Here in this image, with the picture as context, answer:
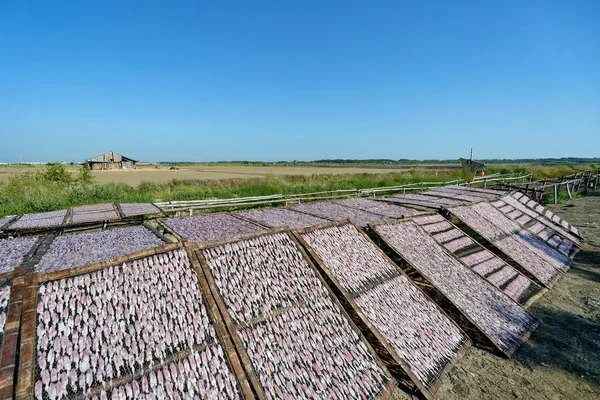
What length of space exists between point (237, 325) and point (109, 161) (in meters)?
63.1

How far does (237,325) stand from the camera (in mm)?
3117

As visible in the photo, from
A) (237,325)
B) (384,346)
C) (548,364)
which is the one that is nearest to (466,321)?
(548,364)

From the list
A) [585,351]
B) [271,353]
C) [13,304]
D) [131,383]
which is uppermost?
[13,304]

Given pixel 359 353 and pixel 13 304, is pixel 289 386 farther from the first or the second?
pixel 13 304

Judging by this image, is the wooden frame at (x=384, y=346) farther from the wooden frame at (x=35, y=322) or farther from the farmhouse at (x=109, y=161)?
the farmhouse at (x=109, y=161)

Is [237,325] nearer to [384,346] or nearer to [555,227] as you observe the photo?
[384,346]

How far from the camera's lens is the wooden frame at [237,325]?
108 inches

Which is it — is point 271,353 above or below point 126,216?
below

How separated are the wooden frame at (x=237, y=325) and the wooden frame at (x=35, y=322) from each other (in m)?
0.06

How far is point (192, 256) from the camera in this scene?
11.7 ft

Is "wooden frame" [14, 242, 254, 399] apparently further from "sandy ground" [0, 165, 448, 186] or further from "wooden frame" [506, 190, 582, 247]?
"sandy ground" [0, 165, 448, 186]

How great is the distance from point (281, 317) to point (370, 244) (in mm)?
2475

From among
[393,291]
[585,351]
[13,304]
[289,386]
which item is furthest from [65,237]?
[585,351]

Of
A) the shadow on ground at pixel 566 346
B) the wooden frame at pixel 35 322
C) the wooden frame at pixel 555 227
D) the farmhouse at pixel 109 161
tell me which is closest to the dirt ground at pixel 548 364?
the shadow on ground at pixel 566 346
